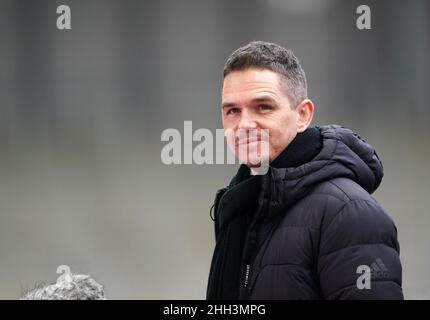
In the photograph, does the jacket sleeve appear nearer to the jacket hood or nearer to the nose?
the jacket hood

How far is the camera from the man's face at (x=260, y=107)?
1016 millimetres

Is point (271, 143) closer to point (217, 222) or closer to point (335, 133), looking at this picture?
point (335, 133)

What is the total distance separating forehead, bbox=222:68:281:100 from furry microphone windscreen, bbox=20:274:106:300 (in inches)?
18.6

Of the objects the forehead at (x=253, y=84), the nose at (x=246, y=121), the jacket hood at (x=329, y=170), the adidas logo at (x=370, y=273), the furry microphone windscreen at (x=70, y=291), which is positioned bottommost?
the furry microphone windscreen at (x=70, y=291)

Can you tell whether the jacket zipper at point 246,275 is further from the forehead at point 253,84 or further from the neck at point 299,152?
the forehead at point 253,84

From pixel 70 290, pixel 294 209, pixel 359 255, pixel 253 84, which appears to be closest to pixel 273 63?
pixel 253 84

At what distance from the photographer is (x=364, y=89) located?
2.88 m

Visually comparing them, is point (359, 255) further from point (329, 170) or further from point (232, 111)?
point (232, 111)

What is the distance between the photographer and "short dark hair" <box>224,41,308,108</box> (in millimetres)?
1036


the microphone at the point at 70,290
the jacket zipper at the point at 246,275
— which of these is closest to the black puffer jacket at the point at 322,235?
the jacket zipper at the point at 246,275

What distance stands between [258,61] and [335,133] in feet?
Result: 0.69
